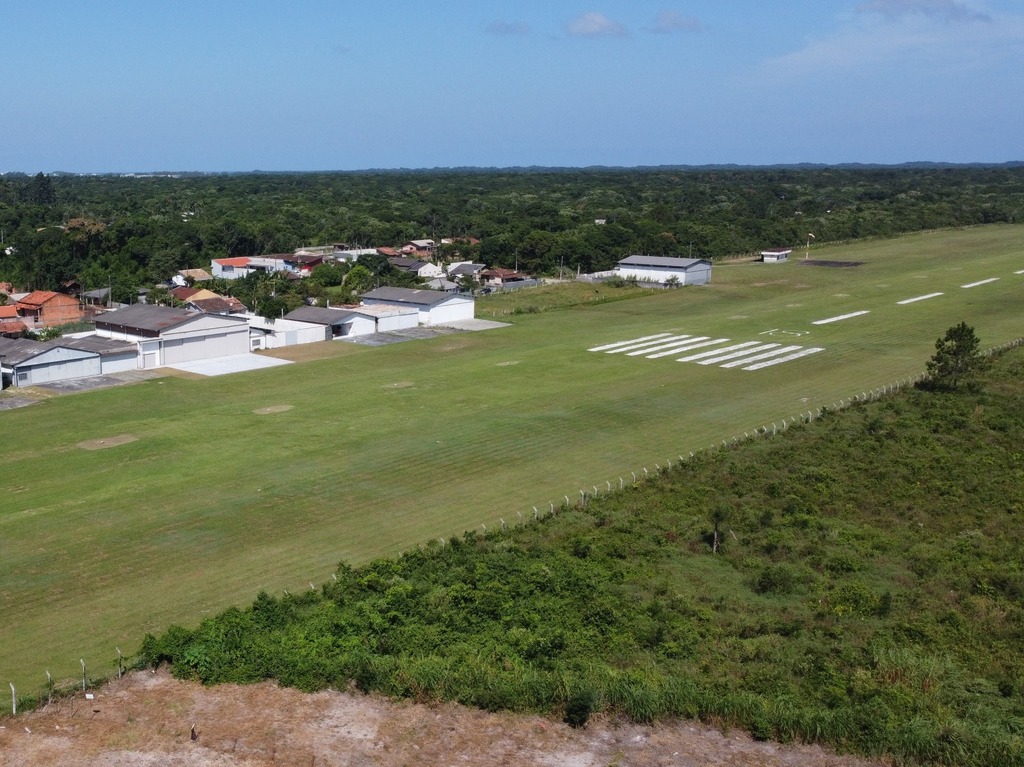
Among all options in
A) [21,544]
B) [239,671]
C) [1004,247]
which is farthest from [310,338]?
[1004,247]

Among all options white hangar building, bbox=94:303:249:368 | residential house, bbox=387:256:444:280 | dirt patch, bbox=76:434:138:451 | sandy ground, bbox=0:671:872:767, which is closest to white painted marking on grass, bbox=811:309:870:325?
residential house, bbox=387:256:444:280

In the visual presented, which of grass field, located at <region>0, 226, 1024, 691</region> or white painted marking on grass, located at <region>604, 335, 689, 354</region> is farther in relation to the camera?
white painted marking on grass, located at <region>604, 335, 689, 354</region>

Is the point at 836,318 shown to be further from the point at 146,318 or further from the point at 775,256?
the point at 146,318

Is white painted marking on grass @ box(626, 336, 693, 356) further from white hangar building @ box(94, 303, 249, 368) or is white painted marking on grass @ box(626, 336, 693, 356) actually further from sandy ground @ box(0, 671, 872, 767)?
sandy ground @ box(0, 671, 872, 767)

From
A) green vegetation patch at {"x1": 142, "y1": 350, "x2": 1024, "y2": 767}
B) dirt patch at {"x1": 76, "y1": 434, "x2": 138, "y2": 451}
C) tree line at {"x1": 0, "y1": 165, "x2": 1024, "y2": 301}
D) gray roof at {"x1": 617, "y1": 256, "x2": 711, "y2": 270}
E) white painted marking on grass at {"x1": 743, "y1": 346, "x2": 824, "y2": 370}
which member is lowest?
green vegetation patch at {"x1": 142, "y1": 350, "x2": 1024, "y2": 767}

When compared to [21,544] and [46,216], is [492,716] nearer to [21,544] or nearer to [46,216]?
[21,544]
